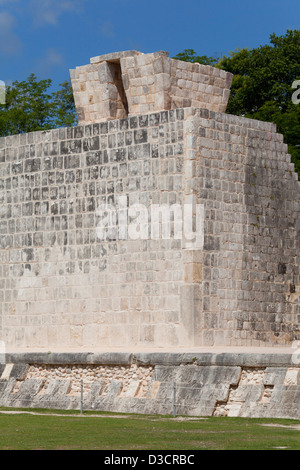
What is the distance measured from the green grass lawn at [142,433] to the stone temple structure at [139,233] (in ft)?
8.64

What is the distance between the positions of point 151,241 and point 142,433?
25.4 ft

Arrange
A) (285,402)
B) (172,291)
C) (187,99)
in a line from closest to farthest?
(285,402) < (172,291) < (187,99)

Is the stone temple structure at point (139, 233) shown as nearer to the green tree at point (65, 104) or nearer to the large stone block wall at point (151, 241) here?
the large stone block wall at point (151, 241)

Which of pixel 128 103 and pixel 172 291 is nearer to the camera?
pixel 172 291

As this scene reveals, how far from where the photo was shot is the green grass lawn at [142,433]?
12.8m

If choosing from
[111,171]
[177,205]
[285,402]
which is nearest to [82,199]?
[111,171]

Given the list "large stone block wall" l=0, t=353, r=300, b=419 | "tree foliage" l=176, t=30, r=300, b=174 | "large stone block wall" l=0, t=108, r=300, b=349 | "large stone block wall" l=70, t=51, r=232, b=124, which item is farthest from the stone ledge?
"tree foliage" l=176, t=30, r=300, b=174

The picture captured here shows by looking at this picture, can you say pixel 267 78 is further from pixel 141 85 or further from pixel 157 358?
pixel 157 358

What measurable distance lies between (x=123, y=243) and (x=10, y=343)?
3793 millimetres

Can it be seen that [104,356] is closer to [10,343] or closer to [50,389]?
[50,389]

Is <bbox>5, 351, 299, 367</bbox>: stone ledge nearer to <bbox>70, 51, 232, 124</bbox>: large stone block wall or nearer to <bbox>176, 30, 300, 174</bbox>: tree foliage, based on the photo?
<bbox>70, 51, 232, 124</bbox>: large stone block wall

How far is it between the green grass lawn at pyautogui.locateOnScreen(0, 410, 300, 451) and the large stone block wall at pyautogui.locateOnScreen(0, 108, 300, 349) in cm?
457

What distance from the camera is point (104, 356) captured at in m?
19.5

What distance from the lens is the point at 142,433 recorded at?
14188 millimetres
